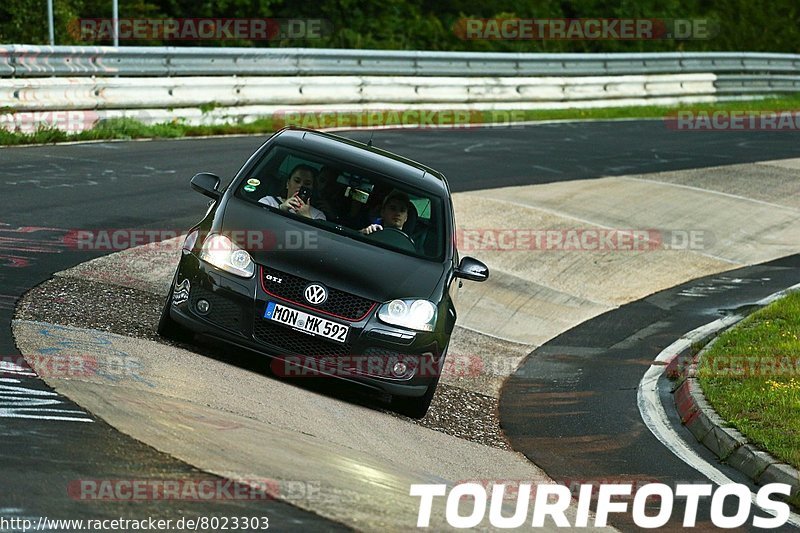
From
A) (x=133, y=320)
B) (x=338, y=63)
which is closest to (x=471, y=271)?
(x=133, y=320)

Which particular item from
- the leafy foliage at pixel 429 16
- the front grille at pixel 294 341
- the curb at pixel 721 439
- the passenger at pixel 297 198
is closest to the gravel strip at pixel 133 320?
the front grille at pixel 294 341

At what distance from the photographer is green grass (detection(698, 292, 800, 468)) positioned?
8922 mm

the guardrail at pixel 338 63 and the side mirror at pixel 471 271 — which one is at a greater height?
the guardrail at pixel 338 63

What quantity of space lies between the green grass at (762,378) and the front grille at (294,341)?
9.66 ft

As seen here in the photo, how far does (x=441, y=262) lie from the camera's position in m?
9.35

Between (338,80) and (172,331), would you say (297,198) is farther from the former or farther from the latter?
(338,80)

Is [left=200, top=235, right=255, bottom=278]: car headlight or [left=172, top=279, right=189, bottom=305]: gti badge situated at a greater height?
[left=200, top=235, right=255, bottom=278]: car headlight

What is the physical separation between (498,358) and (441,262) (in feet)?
8.56

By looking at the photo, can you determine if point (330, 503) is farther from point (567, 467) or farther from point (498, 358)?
point (498, 358)

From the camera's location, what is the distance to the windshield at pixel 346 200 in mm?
9422

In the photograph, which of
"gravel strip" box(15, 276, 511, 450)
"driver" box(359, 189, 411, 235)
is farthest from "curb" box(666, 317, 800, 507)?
"driver" box(359, 189, 411, 235)

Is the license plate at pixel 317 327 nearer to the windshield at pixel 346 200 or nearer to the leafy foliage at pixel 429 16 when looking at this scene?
the windshield at pixel 346 200

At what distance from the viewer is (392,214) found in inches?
374

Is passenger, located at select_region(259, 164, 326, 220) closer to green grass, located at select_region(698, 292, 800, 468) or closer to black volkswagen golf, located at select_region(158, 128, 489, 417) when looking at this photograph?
black volkswagen golf, located at select_region(158, 128, 489, 417)
